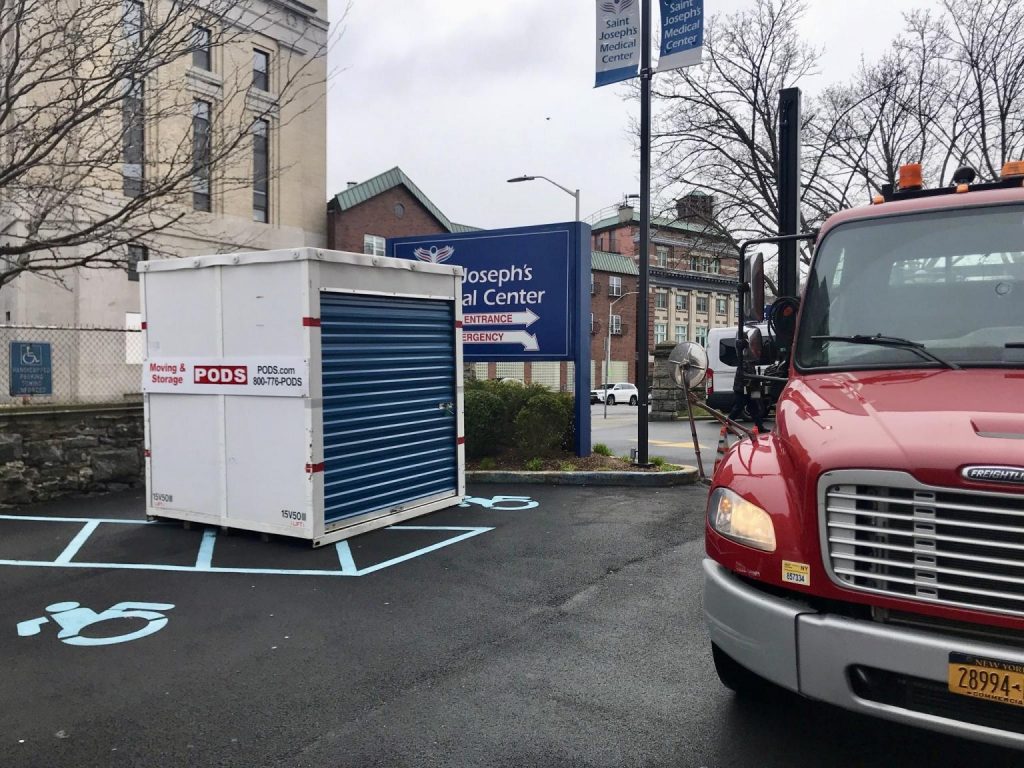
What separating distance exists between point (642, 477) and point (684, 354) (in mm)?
4803

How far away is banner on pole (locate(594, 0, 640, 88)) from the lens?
10.9 m

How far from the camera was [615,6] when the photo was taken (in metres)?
11.0

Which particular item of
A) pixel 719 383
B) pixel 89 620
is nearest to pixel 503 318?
pixel 89 620

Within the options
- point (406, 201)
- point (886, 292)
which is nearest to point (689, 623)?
point (886, 292)

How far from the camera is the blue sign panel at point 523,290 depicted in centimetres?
1145

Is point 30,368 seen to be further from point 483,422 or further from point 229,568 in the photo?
point 483,422

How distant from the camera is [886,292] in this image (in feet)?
13.6

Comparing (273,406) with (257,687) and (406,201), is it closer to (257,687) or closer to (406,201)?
(257,687)

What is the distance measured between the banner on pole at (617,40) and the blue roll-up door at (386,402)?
187 inches

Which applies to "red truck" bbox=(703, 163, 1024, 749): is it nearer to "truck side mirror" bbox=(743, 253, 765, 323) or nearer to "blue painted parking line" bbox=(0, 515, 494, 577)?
"truck side mirror" bbox=(743, 253, 765, 323)

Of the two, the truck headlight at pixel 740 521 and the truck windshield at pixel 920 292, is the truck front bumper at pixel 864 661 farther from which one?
the truck windshield at pixel 920 292

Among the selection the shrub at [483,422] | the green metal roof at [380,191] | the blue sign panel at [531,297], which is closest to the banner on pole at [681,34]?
the blue sign panel at [531,297]

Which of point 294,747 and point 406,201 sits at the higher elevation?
point 406,201

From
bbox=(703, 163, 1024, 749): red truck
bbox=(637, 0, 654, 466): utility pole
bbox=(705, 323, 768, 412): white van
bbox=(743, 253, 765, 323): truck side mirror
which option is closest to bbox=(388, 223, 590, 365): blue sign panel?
bbox=(637, 0, 654, 466): utility pole
